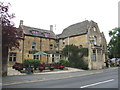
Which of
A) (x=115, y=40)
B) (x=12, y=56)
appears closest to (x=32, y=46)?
(x=12, y=56)

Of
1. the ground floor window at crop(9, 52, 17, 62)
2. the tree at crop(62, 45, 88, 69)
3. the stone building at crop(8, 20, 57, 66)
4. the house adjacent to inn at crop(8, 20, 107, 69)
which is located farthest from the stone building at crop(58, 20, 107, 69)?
the ground floor window at crop(9, 52, 17, 62)

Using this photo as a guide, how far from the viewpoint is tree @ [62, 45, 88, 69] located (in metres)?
27.0

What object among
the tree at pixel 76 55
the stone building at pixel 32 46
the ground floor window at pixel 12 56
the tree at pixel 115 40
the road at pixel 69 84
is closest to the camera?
the road at pixel 69 84

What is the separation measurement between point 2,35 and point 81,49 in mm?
18679

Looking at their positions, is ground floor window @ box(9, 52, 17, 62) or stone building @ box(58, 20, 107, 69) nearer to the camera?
ground floor window @ box(9, 52, 17, 62)

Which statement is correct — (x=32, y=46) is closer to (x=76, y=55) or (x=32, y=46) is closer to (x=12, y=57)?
(x=12, y=57)

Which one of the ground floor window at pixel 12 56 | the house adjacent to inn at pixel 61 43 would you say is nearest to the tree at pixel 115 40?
the house adjacent to inn at pixel 61 43

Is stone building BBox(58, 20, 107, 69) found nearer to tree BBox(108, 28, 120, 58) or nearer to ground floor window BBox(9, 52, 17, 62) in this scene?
ground floor window BBox(9, 52, 17, 62)

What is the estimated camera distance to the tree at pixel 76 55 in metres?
27.0

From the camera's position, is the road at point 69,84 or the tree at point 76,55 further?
the tree at point 76,55

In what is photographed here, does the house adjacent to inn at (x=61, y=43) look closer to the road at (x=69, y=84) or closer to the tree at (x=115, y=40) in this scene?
the road at (x=69, y=84)

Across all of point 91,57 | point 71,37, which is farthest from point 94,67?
point 71,37

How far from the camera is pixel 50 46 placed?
33.0 m

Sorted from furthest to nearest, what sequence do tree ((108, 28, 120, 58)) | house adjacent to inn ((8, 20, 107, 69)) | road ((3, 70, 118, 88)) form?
tree ((108, 28, 120, 58)), house adjacent to inn ((8, 20, 107, 69)), road ((3, 70, 118, 88))
